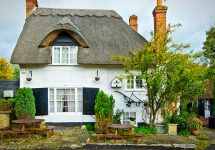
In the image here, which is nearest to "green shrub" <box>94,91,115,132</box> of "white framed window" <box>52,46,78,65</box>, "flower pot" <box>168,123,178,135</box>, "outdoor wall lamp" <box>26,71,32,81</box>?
"white framed window" <box>52,46,78,65</box>

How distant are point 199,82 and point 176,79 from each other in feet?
7.96

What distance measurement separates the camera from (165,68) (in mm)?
14578

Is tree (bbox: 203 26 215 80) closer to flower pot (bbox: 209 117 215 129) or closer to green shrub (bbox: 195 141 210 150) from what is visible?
flower pot (bbox: 209 117 215 129)

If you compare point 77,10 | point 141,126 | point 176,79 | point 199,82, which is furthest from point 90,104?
point 77,10

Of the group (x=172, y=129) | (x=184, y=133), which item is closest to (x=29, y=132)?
(x=172, y=129)

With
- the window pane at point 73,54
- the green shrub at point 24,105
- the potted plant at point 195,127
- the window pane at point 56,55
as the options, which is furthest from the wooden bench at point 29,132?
the potted plant at point 195,127

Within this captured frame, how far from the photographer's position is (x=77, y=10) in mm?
20484

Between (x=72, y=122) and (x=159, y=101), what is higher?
(x=159, y=101)

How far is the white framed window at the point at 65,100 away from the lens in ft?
54.0

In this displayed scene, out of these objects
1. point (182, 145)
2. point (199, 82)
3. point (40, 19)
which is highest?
point (40, 19)

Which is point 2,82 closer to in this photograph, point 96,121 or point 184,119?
point 96,121

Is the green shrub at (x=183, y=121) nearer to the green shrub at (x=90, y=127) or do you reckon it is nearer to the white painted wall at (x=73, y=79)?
the white painted wall at (x=73, y=79)

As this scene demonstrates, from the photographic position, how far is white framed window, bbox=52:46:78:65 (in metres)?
16.6

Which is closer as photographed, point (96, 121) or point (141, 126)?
point (96, 121)
